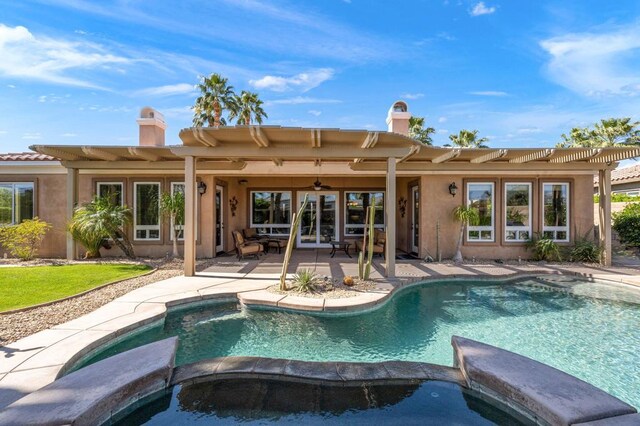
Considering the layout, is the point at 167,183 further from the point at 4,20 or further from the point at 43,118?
the point at 43,118

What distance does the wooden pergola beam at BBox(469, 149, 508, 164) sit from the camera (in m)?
8.52

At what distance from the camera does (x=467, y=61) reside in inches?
538

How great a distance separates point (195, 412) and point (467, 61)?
1539 cm

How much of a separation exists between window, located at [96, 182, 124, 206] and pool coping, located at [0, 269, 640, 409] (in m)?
5.19

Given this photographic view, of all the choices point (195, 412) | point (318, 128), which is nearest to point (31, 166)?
point (318, 128)

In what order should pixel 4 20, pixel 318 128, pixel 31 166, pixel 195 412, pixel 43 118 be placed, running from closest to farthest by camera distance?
pixel 195 412 < pixel 318 128 < pixel 4 20 < pixel 31 166 < pixel 43 118

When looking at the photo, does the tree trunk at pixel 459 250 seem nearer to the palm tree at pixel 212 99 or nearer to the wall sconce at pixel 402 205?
the wall sconce at pixel 402 205

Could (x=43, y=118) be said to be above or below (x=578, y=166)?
above

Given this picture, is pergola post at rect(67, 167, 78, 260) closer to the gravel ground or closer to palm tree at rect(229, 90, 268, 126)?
the gravel ground

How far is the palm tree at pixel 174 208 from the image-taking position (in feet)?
32.9

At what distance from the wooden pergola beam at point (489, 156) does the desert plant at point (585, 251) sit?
14.0 ft

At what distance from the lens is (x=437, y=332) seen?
16.9 feet

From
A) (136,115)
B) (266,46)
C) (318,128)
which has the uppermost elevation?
(266,46)

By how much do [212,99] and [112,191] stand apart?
13.5m
